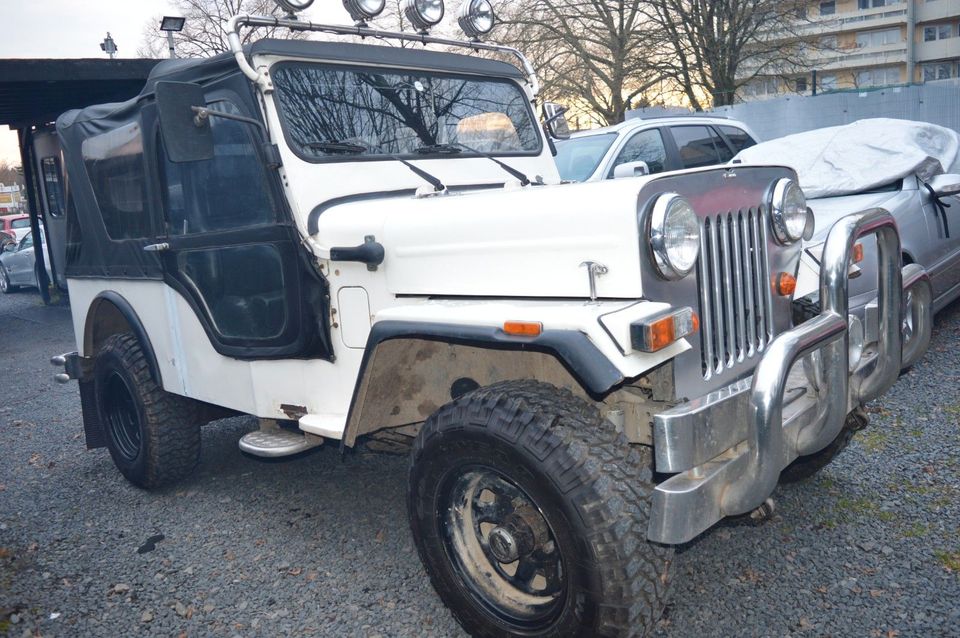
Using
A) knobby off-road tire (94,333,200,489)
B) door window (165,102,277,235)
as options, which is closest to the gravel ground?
knobby off-road tire (94,333,200,489)

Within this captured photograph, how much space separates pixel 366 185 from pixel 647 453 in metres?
1.63

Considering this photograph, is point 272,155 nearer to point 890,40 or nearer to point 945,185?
point 945,185

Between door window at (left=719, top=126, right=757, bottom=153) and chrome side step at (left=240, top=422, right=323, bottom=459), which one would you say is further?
door window at (left=719, top=126, right=757, bottom=153)

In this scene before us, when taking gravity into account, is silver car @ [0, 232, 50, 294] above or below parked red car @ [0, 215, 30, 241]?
below

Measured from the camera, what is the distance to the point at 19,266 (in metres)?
16.9

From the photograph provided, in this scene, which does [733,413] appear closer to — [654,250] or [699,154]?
[654,250]

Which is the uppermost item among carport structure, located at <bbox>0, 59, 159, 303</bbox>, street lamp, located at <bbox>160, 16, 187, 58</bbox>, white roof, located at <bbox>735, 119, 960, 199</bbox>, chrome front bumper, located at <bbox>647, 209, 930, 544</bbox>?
carport structure, located at <bbox>0, 59, 159, 303</bbox>

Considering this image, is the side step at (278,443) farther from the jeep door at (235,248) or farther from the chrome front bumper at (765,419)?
the chrome front bumper at (765,419)

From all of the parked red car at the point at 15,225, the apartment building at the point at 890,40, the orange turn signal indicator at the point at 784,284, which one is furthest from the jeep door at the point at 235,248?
the apartment building at the point at 890,40

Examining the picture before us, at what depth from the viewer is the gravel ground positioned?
291cm

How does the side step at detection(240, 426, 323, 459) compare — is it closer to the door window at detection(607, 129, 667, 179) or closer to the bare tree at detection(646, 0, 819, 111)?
the door window at detection(607, 129, 667, 179)

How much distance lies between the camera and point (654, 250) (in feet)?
7.89

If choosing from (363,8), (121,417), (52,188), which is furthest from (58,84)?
(363,8)

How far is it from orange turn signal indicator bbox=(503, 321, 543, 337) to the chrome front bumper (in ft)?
1.43
